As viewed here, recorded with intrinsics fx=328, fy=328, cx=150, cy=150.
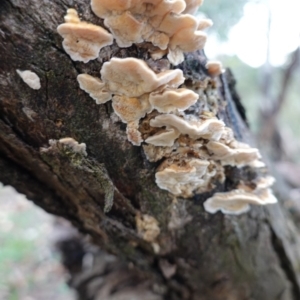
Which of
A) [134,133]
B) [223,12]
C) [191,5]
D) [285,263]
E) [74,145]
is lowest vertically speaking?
[74,145]

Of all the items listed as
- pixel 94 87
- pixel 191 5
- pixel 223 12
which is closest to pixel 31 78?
pixel 94 87

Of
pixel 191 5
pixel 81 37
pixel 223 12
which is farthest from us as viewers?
pixel 223 12

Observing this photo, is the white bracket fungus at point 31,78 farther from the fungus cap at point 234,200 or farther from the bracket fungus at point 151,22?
the fungus cap at point 234,200

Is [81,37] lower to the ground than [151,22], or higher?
lower

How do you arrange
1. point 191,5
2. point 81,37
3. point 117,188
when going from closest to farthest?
point 81,37 < point 191,5 < point 117,188

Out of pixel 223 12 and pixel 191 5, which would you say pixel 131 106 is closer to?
pixel 191 5

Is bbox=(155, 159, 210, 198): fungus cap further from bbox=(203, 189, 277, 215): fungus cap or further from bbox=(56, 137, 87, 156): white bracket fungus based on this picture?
bbox=(56, 137, 87, 156): white bracket fungus
